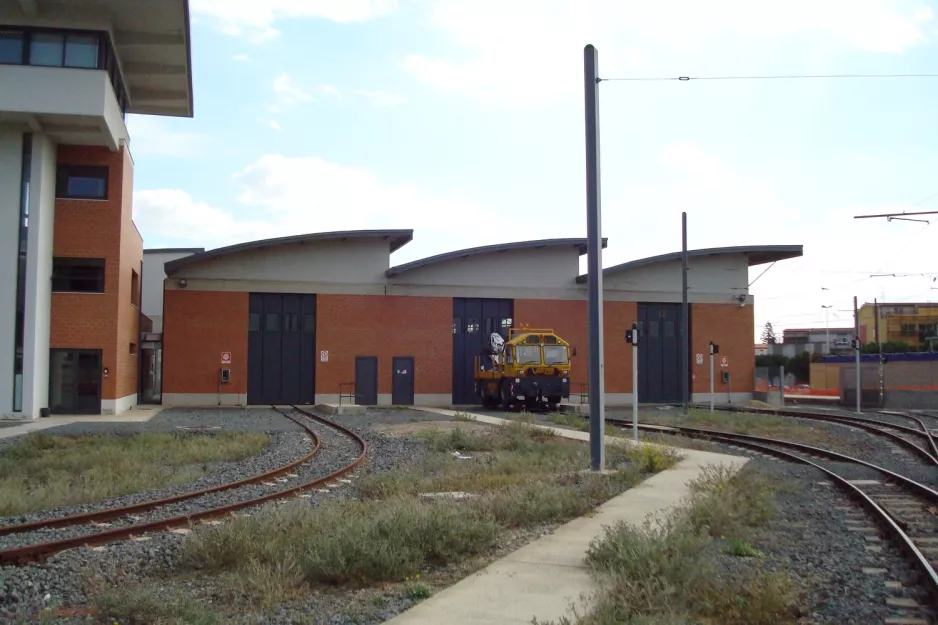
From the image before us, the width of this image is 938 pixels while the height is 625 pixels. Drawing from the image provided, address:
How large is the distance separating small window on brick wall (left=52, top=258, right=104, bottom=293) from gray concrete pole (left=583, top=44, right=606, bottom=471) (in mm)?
21993

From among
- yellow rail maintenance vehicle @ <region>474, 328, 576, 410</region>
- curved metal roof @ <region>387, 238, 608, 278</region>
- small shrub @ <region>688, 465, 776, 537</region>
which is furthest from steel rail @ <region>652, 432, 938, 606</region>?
curved metal roof @ <region>387, 238, 608, 278</region>

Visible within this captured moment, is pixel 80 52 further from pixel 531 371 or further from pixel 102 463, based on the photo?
pixel 531 371

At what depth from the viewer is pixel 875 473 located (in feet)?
53.8

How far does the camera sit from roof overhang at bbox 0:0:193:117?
28125mm


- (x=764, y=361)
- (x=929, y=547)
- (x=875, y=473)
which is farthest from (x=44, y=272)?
(x=764, y=361)

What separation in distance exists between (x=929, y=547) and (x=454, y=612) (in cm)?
621

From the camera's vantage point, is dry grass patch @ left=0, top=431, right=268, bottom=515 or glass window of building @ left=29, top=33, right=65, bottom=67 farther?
glass window of building @ left=29, top=33, right=65, bottom=67

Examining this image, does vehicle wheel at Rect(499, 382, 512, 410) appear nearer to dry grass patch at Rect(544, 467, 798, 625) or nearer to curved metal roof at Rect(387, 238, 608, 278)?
curved metal roof at Rect(387, 238, 608, 278)

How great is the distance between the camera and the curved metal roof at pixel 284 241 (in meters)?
37.9

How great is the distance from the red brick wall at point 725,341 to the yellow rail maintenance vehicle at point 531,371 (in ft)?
40.0

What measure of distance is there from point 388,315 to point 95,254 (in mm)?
14172

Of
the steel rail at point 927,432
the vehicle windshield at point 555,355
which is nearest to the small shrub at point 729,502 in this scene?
the steel rail at point 927,432

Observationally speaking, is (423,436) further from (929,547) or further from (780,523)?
(929,547)

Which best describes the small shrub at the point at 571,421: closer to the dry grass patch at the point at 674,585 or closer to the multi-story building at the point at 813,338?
the dry grass patch at the point at 674,585
